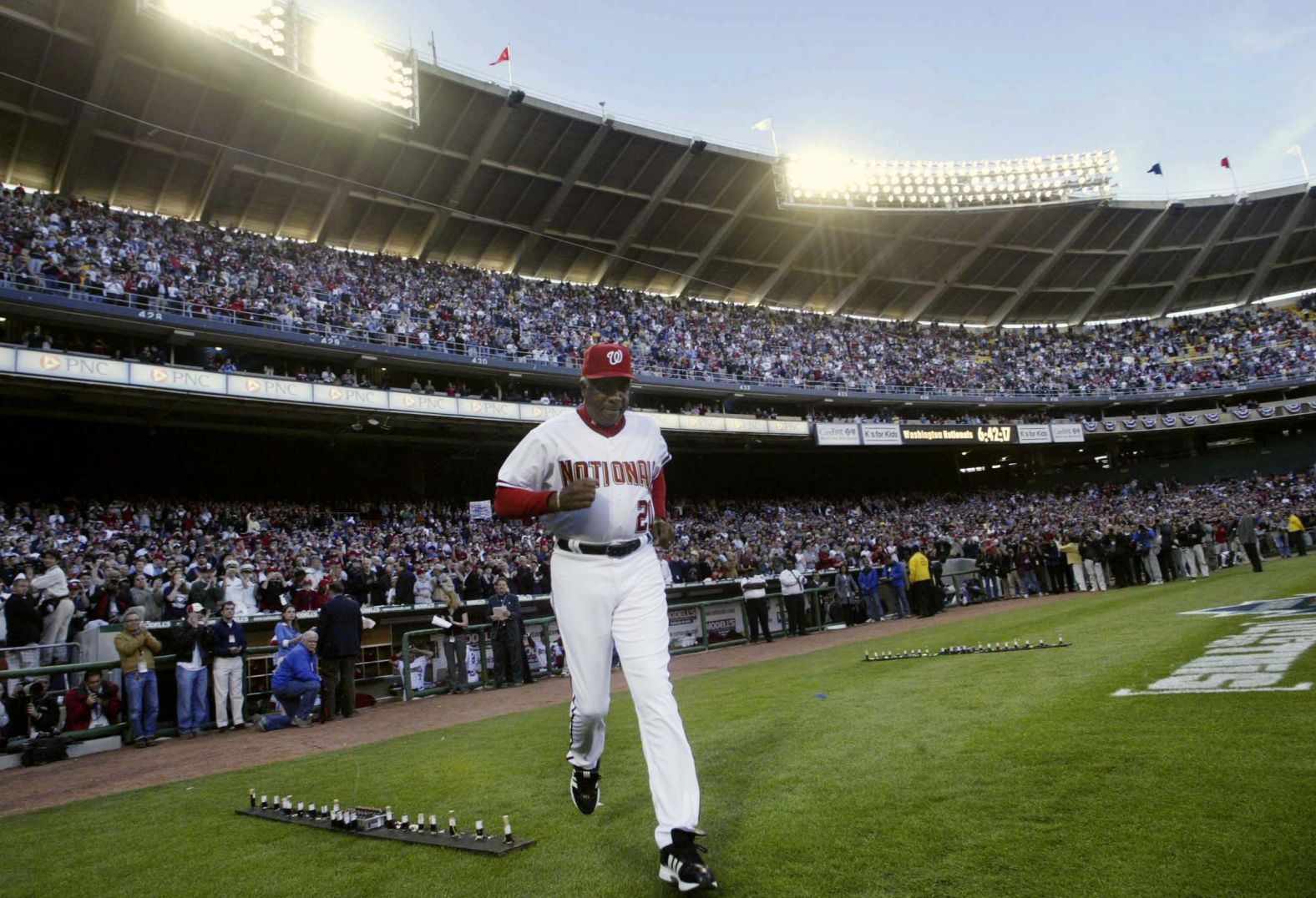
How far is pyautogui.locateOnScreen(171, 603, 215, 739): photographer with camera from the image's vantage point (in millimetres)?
10938

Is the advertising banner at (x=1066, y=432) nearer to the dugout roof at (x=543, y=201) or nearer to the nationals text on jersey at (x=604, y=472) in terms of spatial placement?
the dugout roof at (x=543, y=201)

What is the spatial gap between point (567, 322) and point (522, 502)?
33.2 meters

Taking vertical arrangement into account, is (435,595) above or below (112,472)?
below

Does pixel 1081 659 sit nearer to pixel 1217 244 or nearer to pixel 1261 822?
pixel 1261 822

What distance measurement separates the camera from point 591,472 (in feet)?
12.8

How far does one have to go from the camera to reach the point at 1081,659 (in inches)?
300

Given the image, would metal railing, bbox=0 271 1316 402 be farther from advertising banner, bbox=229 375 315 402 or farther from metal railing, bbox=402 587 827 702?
metal railing, bbox=402 587 827 702

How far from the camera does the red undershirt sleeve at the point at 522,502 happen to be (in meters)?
3.66

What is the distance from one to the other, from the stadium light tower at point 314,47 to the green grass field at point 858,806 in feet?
85.5

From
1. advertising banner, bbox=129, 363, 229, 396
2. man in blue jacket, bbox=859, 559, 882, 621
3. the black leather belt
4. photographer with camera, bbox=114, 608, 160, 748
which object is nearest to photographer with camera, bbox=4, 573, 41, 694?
photographer with camera, bbox=114, 608, 160, 748

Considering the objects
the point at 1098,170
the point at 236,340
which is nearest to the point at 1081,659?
the point at 236,340

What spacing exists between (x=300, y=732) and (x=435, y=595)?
17.0ft

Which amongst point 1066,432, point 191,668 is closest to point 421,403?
point 191,668

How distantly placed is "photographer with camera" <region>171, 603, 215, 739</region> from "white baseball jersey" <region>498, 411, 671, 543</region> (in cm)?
937
